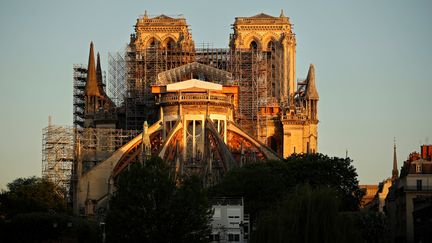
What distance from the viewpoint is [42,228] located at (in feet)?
341

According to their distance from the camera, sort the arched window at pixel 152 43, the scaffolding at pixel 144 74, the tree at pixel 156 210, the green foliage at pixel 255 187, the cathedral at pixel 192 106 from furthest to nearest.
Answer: the arched window at pixel 152 43 → the scaffolding at pixel 144 74 → the cathedral at pixel 192 106 → the green foliage at pixel 255 187 → the tree at pixel 156 210

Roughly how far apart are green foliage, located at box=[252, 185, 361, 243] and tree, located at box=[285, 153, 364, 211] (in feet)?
88.3

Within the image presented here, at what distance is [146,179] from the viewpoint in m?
89.6

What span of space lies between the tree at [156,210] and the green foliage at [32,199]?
28.0 meters

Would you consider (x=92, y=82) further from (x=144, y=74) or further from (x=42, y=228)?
(x=42, y=228)

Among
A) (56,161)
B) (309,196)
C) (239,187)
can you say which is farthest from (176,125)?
(309,196)

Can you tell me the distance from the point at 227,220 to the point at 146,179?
273 inches

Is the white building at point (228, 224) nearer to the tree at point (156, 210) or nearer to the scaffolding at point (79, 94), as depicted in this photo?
the tree at point (156, 210)

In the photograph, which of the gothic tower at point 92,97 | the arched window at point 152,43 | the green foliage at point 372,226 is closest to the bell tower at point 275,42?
the arched window at point 152,43

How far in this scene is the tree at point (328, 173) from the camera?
10912 cm

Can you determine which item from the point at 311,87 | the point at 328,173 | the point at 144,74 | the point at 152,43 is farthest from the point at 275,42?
the point at 328,173

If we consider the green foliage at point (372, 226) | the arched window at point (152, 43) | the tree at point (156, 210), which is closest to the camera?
the tree at point (156, 210)

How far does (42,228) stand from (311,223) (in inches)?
1204

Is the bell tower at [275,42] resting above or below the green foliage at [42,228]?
above
